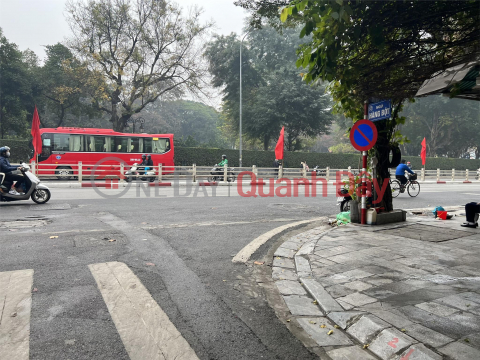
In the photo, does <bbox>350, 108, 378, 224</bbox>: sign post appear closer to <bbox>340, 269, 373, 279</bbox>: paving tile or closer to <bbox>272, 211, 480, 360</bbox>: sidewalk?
<bbox>272, 211, 480, 360</bbox>: sidewalk

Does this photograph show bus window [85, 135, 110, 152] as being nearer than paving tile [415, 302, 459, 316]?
No

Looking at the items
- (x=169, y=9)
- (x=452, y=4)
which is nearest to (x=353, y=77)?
(x=452, y=4)

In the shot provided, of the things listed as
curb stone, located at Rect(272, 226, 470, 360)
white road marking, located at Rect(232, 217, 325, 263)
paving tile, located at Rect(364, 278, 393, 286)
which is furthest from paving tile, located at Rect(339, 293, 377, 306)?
white road marking, located at Rect(232, 217, 325, 263)

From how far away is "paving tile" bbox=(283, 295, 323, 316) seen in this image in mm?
3127

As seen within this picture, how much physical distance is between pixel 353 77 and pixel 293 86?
28371 millimetres

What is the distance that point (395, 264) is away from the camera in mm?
4375

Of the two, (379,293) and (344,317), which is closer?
(344,317)

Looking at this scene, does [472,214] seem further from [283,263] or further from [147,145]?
[147,145]

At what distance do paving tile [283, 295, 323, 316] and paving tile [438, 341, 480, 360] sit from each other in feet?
3.28

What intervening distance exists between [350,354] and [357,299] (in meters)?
0.88

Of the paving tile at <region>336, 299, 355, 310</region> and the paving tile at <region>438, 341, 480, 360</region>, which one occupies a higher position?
the paving tile at <region>336, 299, 355, 310</region>

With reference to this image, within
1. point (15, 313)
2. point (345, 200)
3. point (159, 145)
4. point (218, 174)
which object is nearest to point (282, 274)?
point (15, 313)

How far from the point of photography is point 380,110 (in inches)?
253

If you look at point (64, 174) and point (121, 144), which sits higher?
point (121, 144)
